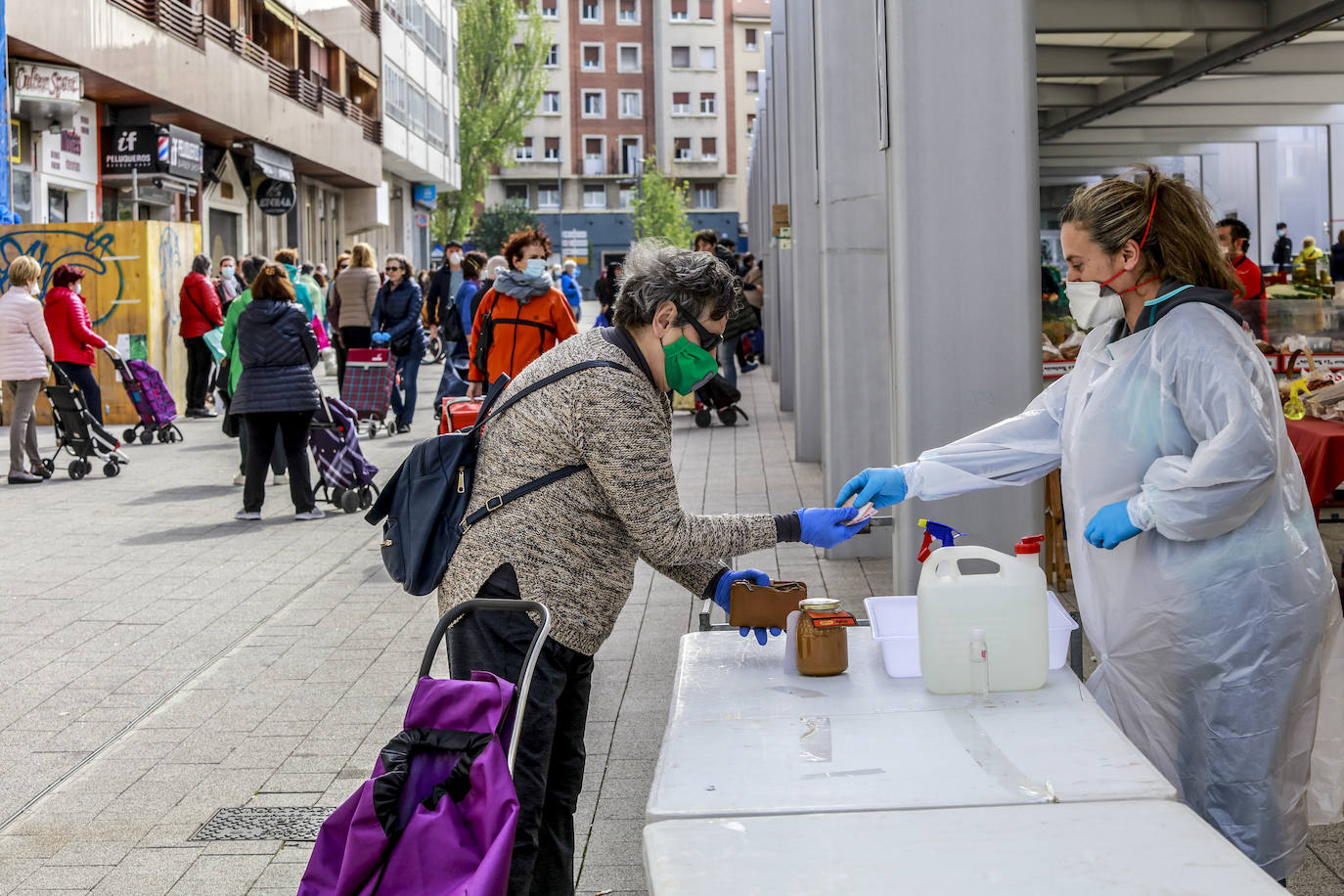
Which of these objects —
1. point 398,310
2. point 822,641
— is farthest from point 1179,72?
point 822,641

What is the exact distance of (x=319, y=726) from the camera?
5.77 metres

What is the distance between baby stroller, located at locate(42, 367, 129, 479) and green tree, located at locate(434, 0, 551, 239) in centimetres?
4910

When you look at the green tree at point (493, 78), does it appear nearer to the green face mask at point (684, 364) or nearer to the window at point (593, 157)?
the window at point (593, 157)

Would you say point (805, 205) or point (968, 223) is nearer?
point (968, 223)

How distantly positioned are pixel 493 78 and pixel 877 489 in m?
61.7

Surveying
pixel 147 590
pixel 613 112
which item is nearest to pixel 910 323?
pixel 147 590

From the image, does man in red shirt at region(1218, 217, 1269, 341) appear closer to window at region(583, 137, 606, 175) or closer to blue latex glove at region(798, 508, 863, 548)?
blue latex glove at region(798, 508, 863, 548)

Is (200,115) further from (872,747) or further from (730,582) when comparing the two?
(872,747)

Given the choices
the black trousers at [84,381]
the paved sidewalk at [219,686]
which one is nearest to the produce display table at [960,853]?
the paved sidewalk at [219,686]

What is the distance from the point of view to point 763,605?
3.42 metres

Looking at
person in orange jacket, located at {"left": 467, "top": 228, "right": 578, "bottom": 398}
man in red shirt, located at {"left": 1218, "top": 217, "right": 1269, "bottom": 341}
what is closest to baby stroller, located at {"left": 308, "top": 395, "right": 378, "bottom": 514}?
person in orange jacket, located at {"left": 467, "top": 228, "right": 578, "bottom": 398}

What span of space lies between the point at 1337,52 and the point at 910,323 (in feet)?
63.2

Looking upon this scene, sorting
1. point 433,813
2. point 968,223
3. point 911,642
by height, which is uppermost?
point 968,223

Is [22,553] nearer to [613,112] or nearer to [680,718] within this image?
[680,718]
